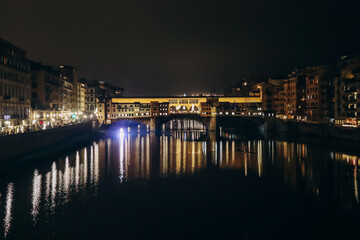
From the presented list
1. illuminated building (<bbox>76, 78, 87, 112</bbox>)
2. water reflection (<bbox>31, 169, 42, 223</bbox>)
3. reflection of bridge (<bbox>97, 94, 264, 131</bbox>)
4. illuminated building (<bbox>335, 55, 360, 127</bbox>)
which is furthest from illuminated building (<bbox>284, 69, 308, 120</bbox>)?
water reflection (<bbox>31, 169, 42, 223</bbox>)

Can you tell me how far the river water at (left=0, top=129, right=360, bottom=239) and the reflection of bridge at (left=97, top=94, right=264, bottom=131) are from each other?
4671 centimetres

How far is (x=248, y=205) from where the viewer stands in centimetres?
2608

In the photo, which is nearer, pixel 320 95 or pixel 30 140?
pixel 30 140

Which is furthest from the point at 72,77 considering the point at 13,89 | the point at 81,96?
the point at 13,89

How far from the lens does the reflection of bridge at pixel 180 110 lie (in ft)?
312

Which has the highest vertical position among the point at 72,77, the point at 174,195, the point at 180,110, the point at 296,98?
the point at 72,77

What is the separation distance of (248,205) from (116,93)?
147 m

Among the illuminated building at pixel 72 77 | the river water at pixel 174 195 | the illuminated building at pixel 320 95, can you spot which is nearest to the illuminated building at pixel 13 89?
the river water at pixel 174 195

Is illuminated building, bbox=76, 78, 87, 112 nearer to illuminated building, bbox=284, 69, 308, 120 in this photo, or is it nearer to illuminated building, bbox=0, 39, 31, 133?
illuminated building, bbox=0, 39, 31, 133

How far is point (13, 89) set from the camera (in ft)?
161

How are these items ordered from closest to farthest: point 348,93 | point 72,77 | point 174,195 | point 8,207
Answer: point 8,207 → point 174,195 → point 348,93 → point 72,77

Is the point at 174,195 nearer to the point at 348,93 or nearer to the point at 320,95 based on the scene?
the point at 348,93

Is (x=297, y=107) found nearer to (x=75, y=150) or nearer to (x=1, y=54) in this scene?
(x=75, y=150)

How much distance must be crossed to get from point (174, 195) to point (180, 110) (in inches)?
2956
